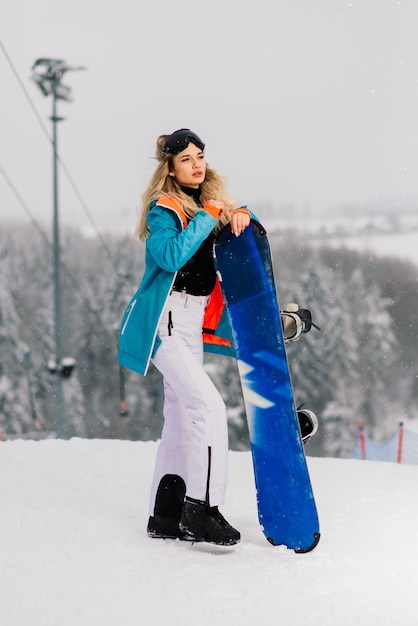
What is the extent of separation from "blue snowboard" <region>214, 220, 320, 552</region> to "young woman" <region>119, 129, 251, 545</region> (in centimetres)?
11

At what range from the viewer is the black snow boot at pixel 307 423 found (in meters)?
3.43

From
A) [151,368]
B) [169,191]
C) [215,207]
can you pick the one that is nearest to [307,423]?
[215,207]

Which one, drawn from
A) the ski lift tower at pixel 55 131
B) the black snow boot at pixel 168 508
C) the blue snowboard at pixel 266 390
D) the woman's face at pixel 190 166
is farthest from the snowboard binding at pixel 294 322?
the ski lift tower at pixel 55 131

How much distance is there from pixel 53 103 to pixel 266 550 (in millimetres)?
18853

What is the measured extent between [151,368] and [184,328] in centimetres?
2868

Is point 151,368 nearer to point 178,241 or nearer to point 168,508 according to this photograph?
point 168,508

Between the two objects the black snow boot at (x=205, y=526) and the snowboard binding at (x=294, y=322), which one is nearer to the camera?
the black snow boot at (x=205, y=526)

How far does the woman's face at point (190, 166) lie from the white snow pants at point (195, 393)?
0.49 metres

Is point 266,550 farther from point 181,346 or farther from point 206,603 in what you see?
point 181,346

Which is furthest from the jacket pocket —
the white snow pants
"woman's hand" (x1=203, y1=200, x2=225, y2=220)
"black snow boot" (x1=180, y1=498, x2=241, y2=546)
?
"black snow boot" (x1=180, y1=498, x2=241, y2=546)

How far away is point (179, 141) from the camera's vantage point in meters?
3.52

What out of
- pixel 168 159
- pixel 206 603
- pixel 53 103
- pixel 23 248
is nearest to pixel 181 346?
pixel 168 159

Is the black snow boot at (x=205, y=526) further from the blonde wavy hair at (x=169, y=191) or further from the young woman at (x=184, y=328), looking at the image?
the blonde wavy hair at (x=169, y=191)

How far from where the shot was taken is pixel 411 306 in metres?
41.0
